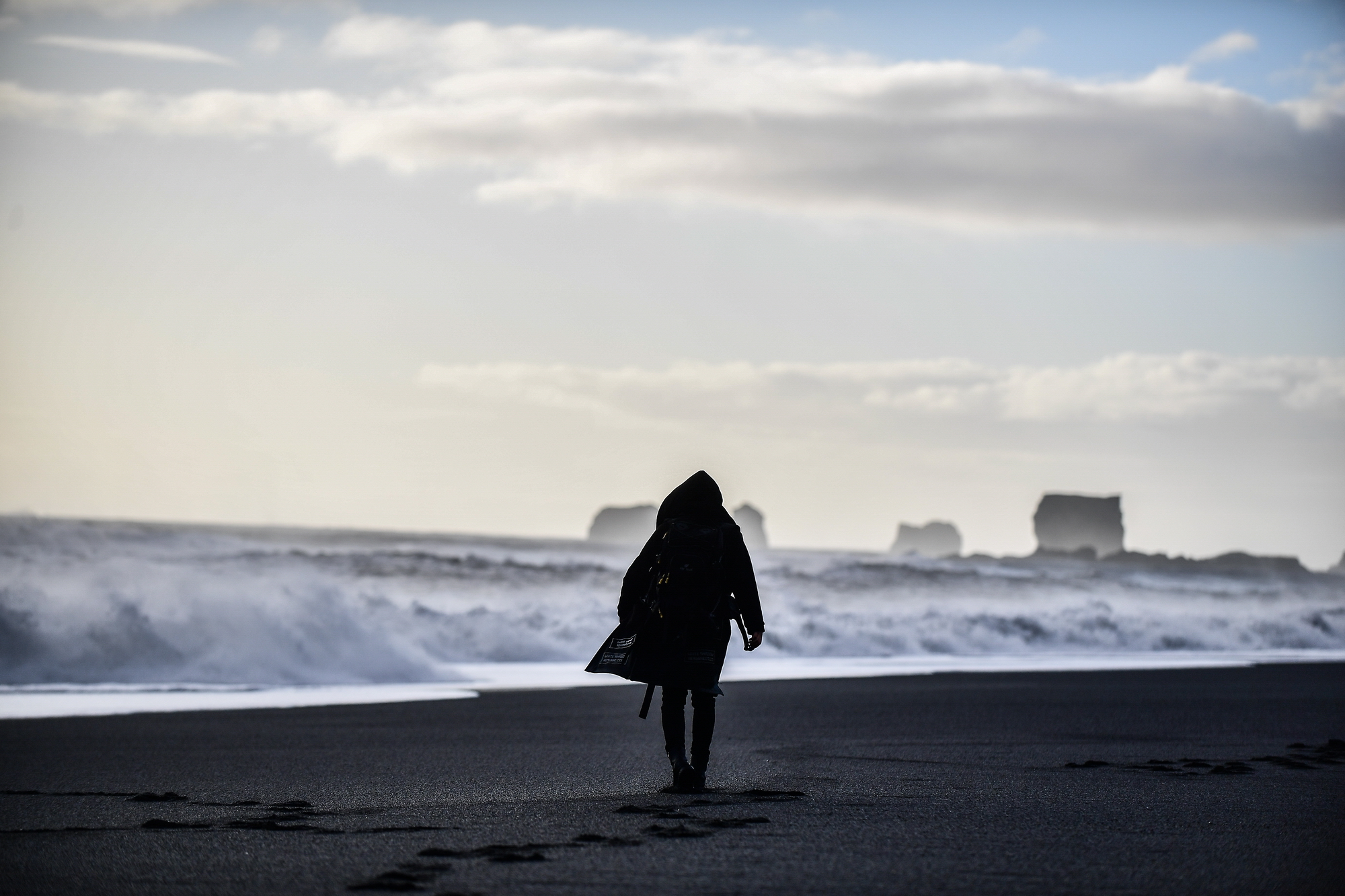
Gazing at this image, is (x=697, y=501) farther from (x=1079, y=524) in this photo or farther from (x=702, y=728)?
(x=1079, y=524)

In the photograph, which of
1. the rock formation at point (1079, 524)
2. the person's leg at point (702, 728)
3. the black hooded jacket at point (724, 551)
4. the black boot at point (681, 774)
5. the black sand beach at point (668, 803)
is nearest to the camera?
the black sand beach at point (668, 803)

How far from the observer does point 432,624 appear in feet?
75.4

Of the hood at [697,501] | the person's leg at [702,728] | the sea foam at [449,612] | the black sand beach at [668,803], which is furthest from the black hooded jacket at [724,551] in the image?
the sea foam at [449,612]

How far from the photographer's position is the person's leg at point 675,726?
774 cm

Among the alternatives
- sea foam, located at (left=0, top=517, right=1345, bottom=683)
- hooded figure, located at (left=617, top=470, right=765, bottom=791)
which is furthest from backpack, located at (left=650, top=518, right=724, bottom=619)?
sea foam, located at (left=0, top=517, right=1345, bottom=683)

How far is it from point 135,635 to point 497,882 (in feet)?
48.7

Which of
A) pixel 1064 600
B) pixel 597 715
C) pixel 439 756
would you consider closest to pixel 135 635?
pixel 597 715

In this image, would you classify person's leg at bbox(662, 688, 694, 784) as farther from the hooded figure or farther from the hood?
the hood

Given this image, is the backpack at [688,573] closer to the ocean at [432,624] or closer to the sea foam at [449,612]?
the ocean at [432,624]

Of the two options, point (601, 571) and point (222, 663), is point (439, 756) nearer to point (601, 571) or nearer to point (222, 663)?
point (222, 663)

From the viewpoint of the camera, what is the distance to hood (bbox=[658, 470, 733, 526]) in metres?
8.05

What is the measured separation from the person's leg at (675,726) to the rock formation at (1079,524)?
8722cm

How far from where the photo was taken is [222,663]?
1830 cm

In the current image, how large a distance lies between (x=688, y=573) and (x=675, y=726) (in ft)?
2.69
